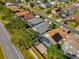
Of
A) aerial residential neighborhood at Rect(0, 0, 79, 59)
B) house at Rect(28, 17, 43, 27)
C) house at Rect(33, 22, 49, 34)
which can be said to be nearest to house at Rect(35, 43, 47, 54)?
aerial residential neighborhood at Rect(0, 0, 79, 59)

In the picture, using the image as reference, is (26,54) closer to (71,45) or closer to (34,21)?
(71,45)

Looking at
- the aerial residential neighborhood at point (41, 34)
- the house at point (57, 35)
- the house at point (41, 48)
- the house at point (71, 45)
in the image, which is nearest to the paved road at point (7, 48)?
the aerial residential neighborhood at point (41, 34)

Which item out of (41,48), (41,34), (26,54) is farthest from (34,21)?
(26,54)

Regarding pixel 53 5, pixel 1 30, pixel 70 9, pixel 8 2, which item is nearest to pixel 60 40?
pixel 1 30

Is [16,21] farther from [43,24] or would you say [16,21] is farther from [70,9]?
[70,9]

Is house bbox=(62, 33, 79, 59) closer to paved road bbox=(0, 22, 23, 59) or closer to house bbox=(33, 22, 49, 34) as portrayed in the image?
house bbox=(33, 22, 49, 34)

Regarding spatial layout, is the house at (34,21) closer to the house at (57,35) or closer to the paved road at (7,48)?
the house at (57,35)
